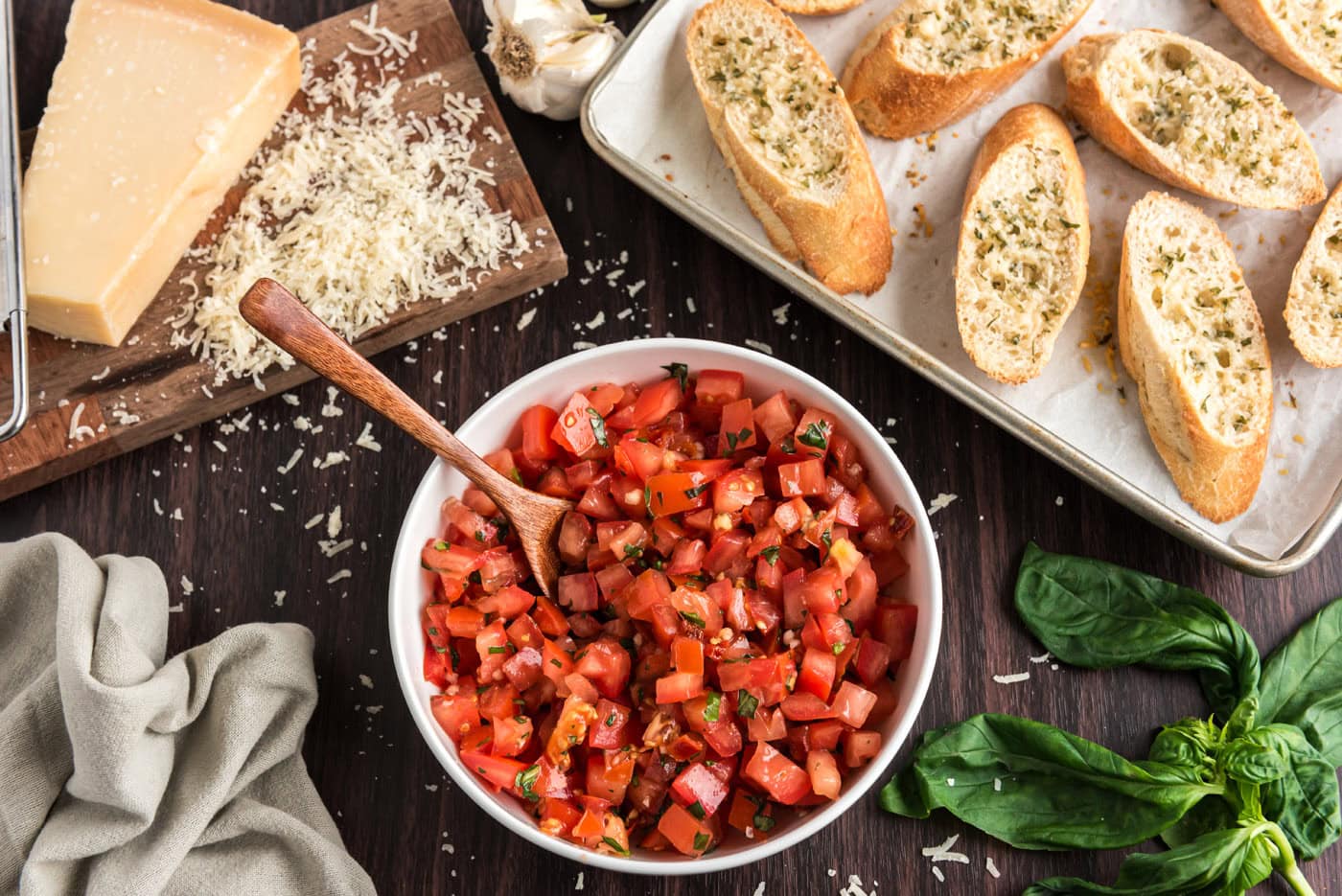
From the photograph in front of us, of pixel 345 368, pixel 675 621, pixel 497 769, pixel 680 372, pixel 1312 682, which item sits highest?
pixel 345 368

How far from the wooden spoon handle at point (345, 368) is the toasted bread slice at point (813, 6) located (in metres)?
1.43

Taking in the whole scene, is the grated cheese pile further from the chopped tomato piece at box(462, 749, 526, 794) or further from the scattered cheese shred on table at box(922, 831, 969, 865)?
the scattered cheese shred on table at box(922, 831, 969, 865)

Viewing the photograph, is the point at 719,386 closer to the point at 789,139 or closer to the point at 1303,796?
the point at 789,139

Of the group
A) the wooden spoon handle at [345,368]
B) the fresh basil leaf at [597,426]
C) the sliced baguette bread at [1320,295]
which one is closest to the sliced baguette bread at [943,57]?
the sliced baguette bread at [1320,295]

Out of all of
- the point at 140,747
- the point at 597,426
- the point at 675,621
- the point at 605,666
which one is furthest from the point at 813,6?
the point at 140,747

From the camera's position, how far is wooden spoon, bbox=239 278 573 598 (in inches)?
84.3

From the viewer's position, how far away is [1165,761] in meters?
2.58

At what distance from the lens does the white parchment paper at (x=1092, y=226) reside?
274cm

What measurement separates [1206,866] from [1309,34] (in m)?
2.10

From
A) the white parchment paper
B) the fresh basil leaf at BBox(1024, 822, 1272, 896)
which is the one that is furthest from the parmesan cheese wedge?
the fresh basil leaf at BBox(1024, 822, 1272, 896)

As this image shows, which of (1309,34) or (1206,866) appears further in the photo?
(1309,34)

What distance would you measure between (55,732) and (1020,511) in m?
2.37

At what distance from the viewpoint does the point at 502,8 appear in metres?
2.82

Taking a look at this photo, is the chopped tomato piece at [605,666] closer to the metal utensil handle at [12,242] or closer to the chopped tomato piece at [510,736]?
the chopped tomato piece at [510,736]
